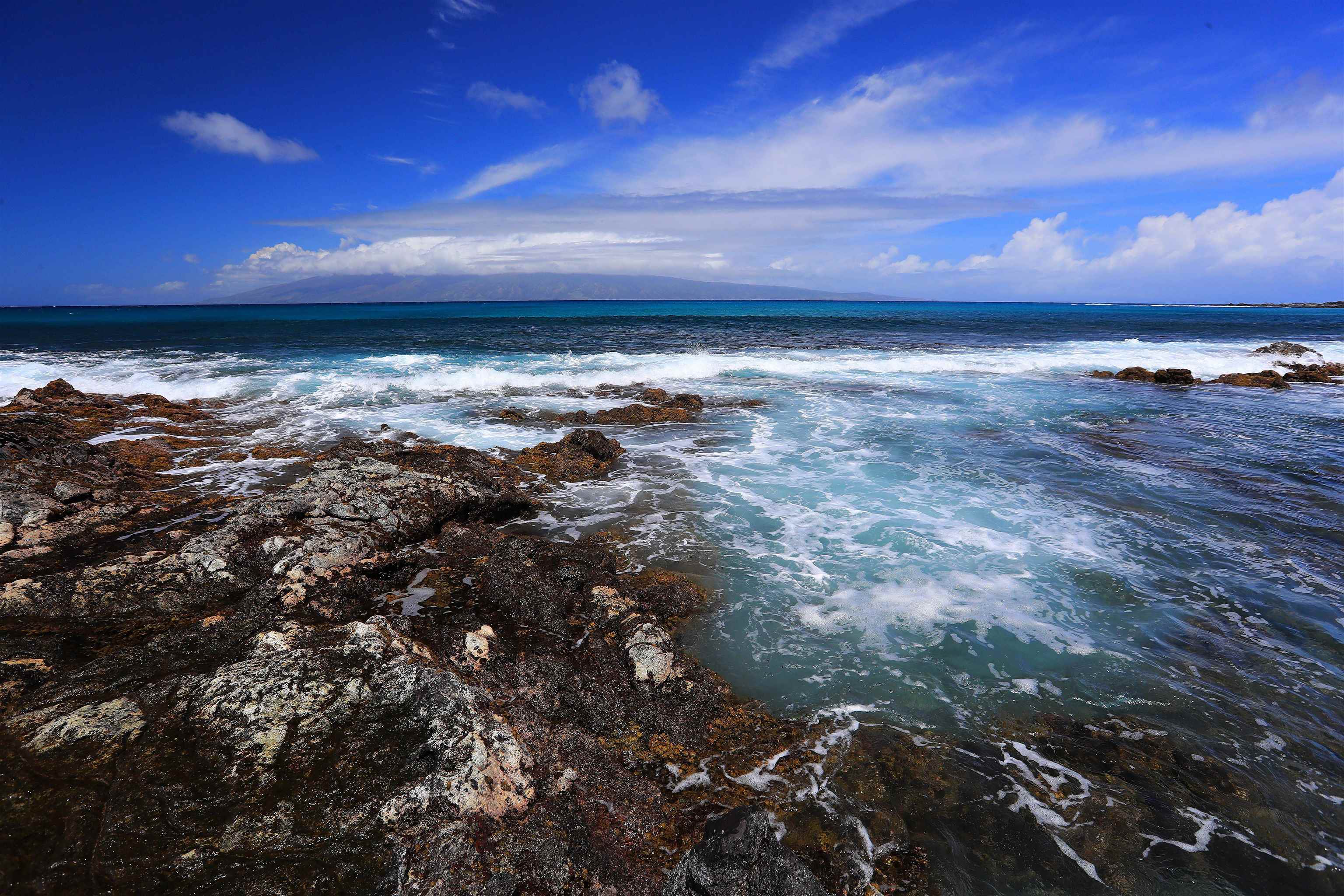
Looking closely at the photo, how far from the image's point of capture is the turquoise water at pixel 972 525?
17.1ft

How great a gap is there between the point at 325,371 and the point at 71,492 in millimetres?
17390

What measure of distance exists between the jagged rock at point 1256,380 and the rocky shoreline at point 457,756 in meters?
26.9

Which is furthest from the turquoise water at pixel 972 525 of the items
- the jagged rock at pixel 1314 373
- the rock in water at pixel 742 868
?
the rock in water at pixel 742 868

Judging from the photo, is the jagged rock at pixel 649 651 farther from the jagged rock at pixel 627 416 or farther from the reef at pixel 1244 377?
the reef at pixel 1244 377

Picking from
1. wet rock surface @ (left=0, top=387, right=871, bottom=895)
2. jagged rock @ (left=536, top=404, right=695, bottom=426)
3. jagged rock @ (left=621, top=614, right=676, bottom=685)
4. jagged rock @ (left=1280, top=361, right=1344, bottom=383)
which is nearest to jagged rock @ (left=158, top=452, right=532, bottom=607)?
wet rock surface @ (left=0, top=387, right=871, bottom=895)

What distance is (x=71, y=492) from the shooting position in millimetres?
7840

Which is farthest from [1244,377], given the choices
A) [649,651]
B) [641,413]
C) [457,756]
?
[457,756]

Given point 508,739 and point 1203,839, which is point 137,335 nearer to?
point 508,739

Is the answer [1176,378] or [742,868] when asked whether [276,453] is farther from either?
[1176,378]

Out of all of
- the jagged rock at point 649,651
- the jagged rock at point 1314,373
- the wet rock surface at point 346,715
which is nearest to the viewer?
the wet rock surface at point 346,715

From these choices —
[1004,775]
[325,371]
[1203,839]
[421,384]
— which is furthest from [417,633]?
[325,371]

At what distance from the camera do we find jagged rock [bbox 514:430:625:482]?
10.9 metres

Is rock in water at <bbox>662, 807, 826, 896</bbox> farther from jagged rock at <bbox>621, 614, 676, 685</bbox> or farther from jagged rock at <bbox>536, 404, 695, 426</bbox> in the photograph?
jagged rock at <bbox>536, 404, 695, 426</bbox>

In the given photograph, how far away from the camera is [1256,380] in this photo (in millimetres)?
23109
